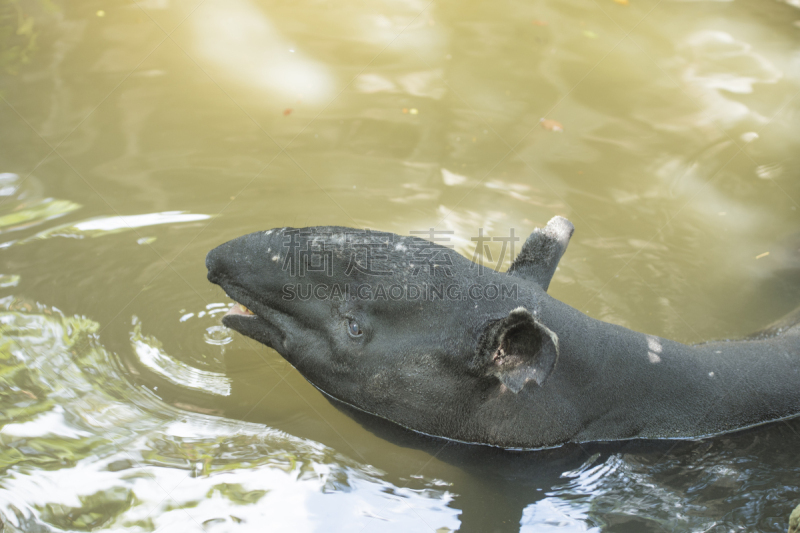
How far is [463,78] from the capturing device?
378 inches

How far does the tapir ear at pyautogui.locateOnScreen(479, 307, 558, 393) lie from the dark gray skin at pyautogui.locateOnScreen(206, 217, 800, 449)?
6cm

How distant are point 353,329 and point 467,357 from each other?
782mm

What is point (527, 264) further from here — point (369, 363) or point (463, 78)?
point (463, 78)

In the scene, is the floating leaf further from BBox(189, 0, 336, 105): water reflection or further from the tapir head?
the tapir head

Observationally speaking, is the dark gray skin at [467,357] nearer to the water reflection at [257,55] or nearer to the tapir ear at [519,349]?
the tapir ear at [519,349]

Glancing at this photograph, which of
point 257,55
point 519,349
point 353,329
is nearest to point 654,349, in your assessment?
point 519,349

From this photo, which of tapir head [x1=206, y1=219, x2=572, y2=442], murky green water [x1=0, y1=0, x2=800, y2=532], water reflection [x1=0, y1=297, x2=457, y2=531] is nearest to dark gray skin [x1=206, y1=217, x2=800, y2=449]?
tapir head [x1=206, y1=219, x2=572, y2=442]

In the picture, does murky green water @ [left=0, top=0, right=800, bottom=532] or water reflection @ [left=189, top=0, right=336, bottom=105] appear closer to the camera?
murky green water @ [left=0, top=0, right=800, bottom=532]

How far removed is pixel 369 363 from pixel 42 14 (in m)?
8.04

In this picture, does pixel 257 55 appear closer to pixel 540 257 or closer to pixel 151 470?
pixel 540 257

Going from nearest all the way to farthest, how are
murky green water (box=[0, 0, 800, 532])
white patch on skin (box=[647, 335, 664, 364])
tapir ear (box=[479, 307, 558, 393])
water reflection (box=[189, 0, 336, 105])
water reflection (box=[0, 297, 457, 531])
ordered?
tapir ear (box=[479, 307, 558, 393]) → water reflection (box=[0, 297, 457, 531]) → murky green water (box=[0, 0, 800, 532]) → white patch on skin (box=[647, 335, 664, 364]) → water reflection (box=[189, 0, 336, 105])

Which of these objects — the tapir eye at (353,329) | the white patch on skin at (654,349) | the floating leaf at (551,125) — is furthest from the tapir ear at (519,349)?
the floating leaf at (551,125)

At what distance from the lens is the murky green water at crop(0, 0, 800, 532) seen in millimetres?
4238

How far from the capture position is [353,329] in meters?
4.45
